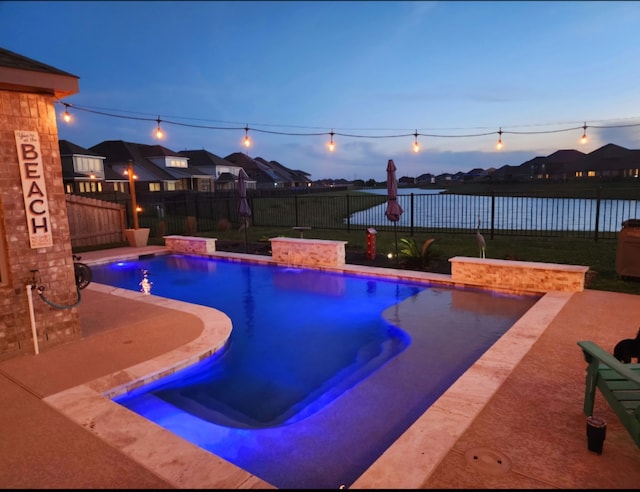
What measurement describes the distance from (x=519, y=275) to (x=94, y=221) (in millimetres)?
15658

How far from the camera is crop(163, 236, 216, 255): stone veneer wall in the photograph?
13.8 metres

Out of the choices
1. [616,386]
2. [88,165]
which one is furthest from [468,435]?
[88,165]

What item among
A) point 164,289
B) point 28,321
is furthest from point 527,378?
point 164,289

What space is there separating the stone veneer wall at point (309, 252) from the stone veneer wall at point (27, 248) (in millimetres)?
6534

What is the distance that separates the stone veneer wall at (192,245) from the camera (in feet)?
45.4

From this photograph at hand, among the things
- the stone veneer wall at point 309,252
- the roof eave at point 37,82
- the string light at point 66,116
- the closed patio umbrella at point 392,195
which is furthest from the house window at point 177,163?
the roof eave at point 37,82

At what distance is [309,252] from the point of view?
11.3m

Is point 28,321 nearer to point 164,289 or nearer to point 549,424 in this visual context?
point 164,289

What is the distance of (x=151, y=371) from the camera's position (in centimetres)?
468

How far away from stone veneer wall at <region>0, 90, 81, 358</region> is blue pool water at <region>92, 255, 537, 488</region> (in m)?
1.95

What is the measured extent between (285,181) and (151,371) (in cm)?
7741

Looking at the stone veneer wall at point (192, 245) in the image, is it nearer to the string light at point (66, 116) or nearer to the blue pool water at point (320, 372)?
the blue pool water at point (320, 372)

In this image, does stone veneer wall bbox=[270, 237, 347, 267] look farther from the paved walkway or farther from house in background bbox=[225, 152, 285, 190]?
house in background bbox=[225, 152, 285, 190]

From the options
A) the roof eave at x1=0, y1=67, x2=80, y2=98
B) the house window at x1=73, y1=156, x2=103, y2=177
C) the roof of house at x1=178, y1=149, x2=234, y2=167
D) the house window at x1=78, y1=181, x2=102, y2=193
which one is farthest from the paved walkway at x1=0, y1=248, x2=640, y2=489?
the roof of house at x1=178, y1=149, x2=234, y2=167
